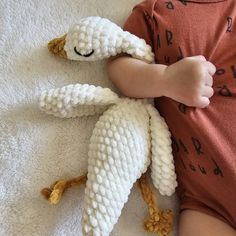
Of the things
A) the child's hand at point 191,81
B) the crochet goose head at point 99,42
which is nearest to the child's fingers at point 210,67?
the child's hand at point 191,81

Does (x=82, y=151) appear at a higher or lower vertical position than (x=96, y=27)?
lower

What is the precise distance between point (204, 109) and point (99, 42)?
0.23 m

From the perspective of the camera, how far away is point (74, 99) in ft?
2.57

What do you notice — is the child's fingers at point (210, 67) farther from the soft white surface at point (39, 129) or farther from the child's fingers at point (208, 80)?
the soft white surface at point (39, 129)

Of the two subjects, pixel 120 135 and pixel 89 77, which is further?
pixel 89 77

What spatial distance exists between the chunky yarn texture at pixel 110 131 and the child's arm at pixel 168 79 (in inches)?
1.0

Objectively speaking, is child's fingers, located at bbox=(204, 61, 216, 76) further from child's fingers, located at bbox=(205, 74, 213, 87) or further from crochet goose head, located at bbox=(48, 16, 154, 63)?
crochet goose head, located at bbox=(48, 16, 154, 63)

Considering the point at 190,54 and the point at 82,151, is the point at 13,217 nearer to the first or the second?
the point at 82,151

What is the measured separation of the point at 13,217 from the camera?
30.6 inches

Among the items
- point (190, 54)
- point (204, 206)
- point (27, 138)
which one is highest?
point (190, 54)

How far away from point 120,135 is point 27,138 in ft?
0.60

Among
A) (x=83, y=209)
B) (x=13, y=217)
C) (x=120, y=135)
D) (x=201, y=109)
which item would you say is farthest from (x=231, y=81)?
(x=13, y=217)

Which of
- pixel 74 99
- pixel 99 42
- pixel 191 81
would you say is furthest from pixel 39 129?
pixel 191 81

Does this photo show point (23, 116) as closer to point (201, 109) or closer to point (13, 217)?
point (13, 217)
